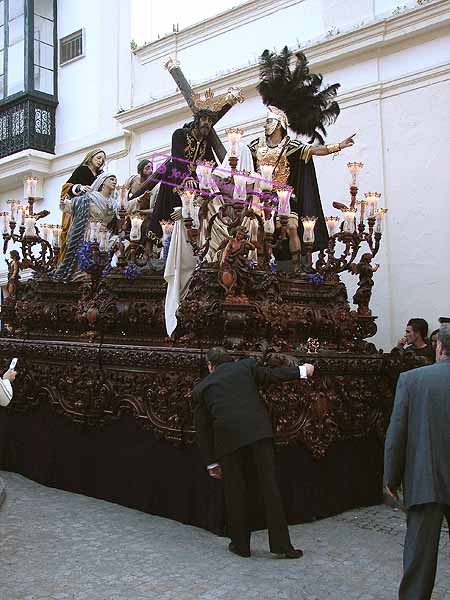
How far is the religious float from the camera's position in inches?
255

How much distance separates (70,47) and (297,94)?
29.9 ft

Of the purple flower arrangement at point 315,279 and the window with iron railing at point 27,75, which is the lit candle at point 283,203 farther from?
the window with iron railing at point 27,75

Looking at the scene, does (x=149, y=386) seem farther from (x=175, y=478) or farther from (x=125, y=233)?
(x=125, y=233)

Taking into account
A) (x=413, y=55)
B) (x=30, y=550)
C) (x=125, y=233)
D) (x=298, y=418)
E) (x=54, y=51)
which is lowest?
→ (x=30, y=550)

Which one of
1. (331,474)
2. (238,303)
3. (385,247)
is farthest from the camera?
(385,247)

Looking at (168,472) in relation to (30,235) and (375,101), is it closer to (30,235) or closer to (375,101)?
(30,235)

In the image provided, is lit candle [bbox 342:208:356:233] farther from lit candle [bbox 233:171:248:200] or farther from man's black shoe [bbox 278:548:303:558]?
man's black shoe [bbox 278:548:303:558]

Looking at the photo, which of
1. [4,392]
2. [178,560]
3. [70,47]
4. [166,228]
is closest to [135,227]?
[166,228]

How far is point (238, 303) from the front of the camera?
636cm

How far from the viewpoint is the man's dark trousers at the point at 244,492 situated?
5438mm

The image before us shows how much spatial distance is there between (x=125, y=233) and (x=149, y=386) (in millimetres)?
2540

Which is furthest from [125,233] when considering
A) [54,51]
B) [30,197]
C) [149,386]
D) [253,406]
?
[54,51]

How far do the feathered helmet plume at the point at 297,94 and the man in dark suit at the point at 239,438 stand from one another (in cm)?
440

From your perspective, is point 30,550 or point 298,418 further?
point 298,418
